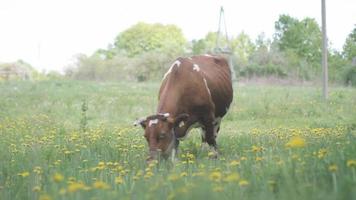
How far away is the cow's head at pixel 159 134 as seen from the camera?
22.9 ft

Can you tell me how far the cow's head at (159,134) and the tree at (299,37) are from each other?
174ft

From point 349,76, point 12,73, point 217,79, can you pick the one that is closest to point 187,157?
point 217,79

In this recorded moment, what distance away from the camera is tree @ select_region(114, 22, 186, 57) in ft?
328

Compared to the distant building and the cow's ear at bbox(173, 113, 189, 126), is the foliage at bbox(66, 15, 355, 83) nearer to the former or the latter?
the distant building

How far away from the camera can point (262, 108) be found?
56.4 feet

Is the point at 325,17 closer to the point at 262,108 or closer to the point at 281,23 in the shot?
the point at 262,108

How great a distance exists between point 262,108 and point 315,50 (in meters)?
44.2

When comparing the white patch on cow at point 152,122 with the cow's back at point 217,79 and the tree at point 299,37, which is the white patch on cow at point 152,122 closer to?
the cow's back at point 217,79

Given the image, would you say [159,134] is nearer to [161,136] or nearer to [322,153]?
[161,136]

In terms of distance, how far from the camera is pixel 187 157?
6887mm

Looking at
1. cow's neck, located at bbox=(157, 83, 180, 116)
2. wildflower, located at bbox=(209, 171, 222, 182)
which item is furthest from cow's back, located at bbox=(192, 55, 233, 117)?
wildflower, located at bbox=(209, 171, 222, 182)

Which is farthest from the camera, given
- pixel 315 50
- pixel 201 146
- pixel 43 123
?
pixel 315 50

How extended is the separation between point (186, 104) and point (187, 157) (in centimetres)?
180

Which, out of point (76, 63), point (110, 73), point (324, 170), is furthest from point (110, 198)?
point (76, 63)
